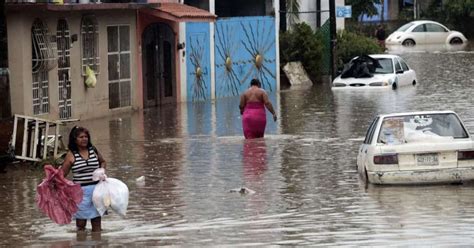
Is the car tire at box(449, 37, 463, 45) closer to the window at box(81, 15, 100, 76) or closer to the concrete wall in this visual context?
the concrete wall

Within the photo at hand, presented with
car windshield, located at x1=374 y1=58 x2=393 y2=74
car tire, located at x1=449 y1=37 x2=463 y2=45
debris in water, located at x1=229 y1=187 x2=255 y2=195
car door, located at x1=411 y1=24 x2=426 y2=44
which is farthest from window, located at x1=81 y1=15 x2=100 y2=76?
car tire, located at x1=449 y1=37 x2=463 y2=45

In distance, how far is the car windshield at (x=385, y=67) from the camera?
42.6 meters

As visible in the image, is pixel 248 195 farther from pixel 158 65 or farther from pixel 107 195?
pixel 158 65

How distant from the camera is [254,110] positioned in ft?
86.3

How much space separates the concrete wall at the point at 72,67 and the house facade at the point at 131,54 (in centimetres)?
2

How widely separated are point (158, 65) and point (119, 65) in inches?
109

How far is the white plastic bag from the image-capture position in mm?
14320

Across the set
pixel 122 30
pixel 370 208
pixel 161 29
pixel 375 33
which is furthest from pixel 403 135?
pixel 375 33

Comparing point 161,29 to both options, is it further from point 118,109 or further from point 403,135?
point 403,135

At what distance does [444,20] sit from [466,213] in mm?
59316

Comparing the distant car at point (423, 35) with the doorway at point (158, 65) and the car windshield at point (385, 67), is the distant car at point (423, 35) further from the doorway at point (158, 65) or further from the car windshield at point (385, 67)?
the doorway at point (158, 65)

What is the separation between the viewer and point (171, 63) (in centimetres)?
3822

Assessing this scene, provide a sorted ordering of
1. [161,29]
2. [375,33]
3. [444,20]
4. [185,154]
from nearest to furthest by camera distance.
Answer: [185,154], [161,29], [375,33], [444,20]

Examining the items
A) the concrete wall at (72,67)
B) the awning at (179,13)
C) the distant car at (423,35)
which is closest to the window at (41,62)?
the concrete wall at (72,67)
